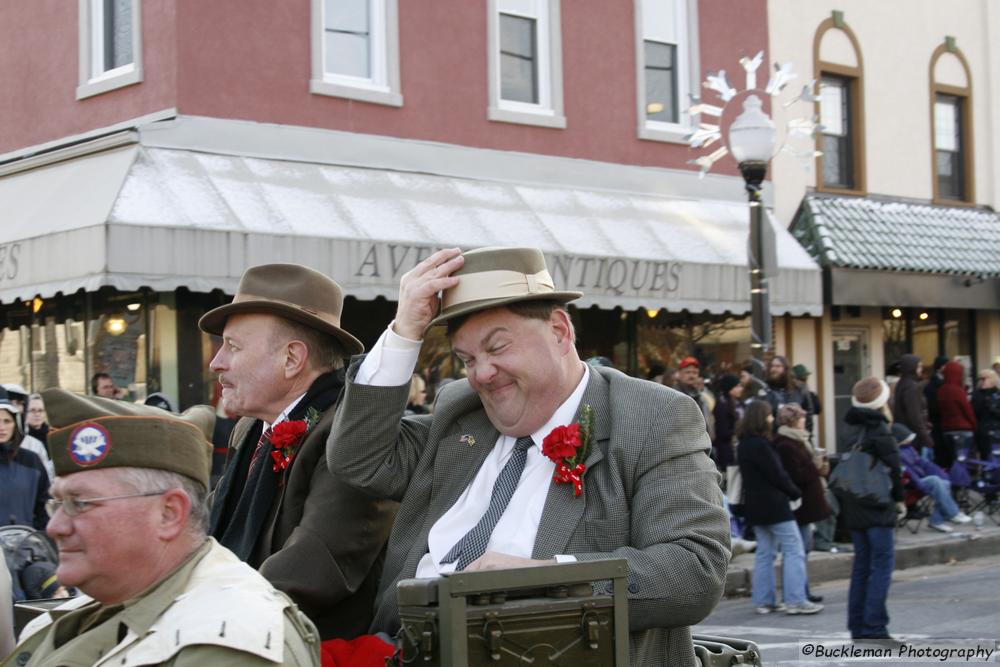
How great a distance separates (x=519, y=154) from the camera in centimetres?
1692

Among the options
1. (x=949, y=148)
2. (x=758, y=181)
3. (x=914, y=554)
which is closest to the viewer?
(x=758, y=181)

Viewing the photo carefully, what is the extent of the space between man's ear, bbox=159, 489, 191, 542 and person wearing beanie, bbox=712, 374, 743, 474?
11.7 meters

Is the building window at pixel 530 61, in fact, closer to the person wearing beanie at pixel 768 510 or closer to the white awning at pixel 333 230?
the white awning at pixel 333 230

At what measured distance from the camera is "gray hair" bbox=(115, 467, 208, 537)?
310 cm

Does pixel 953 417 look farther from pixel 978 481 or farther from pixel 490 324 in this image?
pixel 490 324

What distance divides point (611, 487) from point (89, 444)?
4.52 feet

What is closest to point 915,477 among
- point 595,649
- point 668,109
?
point 668,109

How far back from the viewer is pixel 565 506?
373 cm

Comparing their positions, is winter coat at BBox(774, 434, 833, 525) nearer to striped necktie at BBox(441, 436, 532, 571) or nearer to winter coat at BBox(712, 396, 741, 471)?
winter coat at BBox(712, 396, 741, 471)

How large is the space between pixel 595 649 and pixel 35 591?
2.99 metres

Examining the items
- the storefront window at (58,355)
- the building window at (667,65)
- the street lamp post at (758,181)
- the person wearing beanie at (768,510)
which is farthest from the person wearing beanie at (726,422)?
the storefront window at (58,355)

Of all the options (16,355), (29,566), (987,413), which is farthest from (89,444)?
(987,413)

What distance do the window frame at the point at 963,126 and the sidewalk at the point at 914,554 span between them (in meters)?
6.71

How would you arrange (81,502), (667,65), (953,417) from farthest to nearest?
(667,65), (953,417), (81,502)
